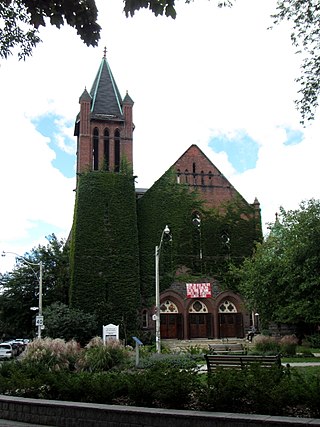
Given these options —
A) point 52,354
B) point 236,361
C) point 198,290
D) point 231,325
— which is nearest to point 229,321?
point 231,325

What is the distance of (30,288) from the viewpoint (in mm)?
43594

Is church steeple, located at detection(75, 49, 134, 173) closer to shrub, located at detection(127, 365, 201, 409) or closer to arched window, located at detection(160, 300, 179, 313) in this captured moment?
arched window, located at detection(160, 300, 179, 313)

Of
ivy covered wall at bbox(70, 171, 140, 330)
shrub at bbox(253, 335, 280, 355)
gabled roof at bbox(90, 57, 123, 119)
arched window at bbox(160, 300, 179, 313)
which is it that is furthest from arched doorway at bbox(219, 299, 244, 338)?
gabled roof at bbox(90, 57, 123, 119)

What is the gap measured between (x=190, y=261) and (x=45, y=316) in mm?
13464

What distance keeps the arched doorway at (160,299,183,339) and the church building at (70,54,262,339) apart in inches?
3.3

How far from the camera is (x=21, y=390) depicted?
1092cm

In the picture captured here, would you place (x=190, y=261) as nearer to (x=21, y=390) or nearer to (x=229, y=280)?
(x=229, y=280)

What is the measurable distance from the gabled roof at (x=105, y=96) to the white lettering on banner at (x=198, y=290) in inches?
669

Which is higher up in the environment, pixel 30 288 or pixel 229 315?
pixel 30 288

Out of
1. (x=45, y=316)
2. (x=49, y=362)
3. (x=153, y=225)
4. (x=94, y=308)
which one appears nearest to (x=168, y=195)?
(x=153, y=225)

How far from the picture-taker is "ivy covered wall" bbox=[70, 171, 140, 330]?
4078cm

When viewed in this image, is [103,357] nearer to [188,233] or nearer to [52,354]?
[52,354]

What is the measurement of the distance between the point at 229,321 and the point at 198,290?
395 cm

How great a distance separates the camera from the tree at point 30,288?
43.5 m
